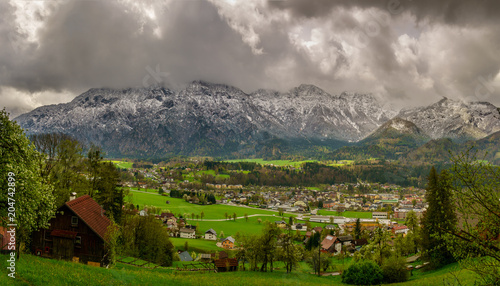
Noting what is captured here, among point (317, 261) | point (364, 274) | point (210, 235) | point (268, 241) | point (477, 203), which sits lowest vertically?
point (210, 235)

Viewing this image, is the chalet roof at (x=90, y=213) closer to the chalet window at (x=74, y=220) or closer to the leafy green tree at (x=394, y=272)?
the chalet window at (x=74, y=220)

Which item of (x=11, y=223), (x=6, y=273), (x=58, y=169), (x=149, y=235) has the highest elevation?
→ (x=58, y=169)

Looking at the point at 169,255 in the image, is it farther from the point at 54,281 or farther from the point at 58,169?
the point at 54,281

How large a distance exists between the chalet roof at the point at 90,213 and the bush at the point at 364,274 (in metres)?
31.9

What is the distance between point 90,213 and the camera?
36.6m

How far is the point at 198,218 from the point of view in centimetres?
12469

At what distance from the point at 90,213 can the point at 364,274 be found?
36577 mm

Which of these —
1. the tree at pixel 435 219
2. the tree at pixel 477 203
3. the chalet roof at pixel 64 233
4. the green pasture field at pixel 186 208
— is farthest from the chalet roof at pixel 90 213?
the green pasture field at pixel 186 208

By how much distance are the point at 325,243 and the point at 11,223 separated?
8525cm

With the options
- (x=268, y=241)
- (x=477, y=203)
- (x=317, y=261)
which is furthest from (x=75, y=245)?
(x=317, y=261)

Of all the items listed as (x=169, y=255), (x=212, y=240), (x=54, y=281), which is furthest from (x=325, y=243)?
(x=54, y=281)

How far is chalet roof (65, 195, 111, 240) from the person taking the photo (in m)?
34.4

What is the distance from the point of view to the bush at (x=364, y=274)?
120ft

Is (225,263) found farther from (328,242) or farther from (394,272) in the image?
(328,242)
